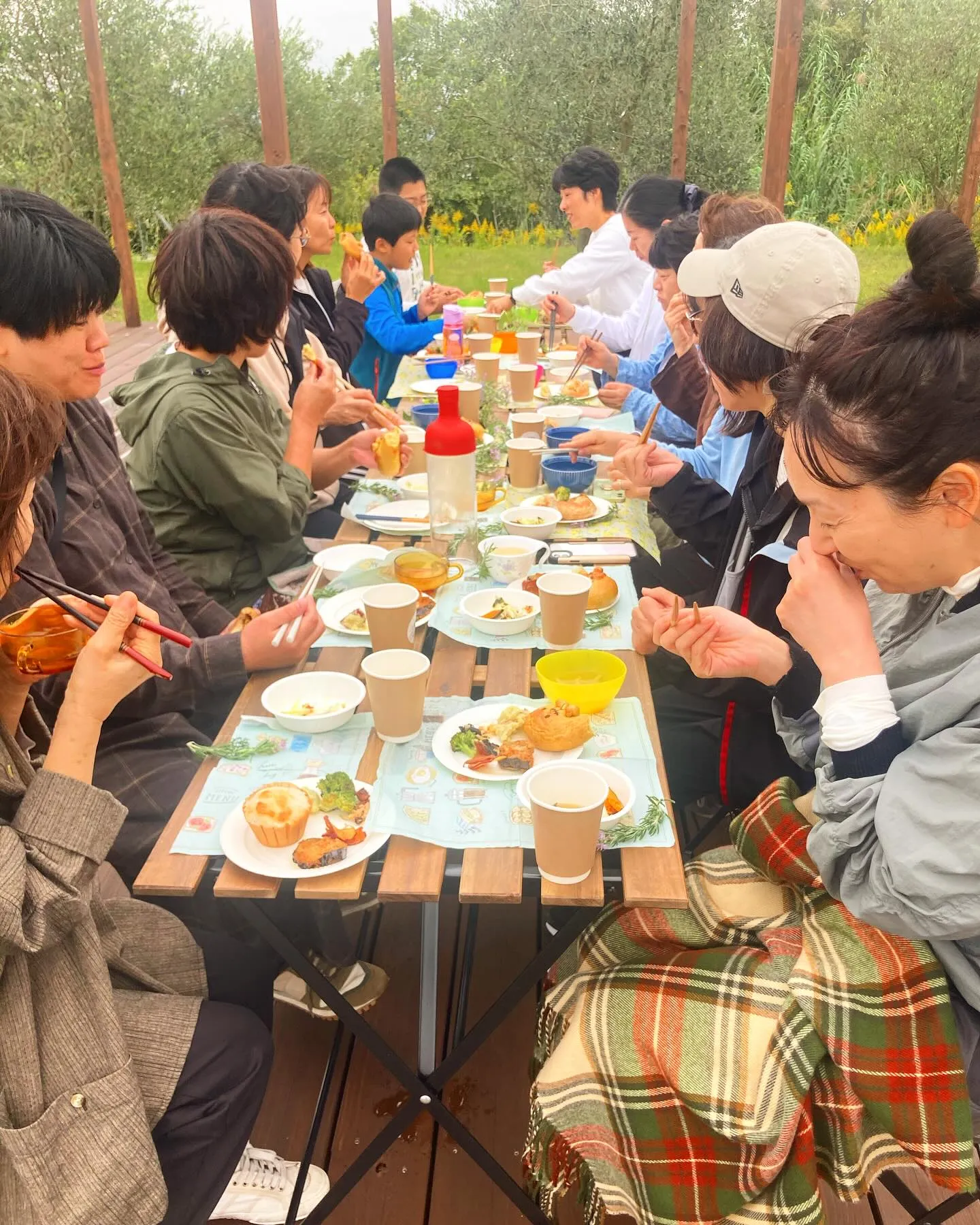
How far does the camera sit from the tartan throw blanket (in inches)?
48.6

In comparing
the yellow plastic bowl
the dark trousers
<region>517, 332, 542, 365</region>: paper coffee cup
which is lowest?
the dark trousers

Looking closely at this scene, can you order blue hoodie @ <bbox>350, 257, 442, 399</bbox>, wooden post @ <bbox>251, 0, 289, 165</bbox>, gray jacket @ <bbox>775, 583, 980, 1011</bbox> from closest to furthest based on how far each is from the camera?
gray jacket @ <bbox>775, 583, 980, 1011</bbox> < blue hoodie @ <bbox>350, 257, 442, 399</bbox> < wooden post @ <bbox>251, 0, 289, 165</bbox>

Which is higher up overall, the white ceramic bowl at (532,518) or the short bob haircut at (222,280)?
the short bob haircut at (222,280)

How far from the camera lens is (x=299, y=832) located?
1.35m

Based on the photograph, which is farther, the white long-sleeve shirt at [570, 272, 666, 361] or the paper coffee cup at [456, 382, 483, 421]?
the white long-sleeve shirt at [570, 272, 666, 361]

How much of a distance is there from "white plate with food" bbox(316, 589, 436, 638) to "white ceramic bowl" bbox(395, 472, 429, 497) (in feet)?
2.43

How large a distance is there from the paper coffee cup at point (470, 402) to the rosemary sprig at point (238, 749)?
1952 millimetres

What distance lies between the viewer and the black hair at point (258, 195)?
3.28 m

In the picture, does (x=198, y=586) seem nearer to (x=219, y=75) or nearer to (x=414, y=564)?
(x=414, y=564)

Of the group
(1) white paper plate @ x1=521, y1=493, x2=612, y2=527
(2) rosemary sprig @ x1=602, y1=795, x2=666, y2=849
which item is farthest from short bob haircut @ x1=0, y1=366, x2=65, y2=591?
(1) white paper plate @ x1=521, y1=493, x2=612, y2=527

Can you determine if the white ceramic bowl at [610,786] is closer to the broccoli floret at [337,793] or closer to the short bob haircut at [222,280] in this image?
the broccoli floret at [337,793]

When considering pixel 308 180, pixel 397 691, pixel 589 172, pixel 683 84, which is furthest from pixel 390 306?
pixel 683 84

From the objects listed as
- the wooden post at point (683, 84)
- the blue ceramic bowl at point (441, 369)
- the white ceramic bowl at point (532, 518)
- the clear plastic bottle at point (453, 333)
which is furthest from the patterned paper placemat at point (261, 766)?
the wooden post at point (683, 84)

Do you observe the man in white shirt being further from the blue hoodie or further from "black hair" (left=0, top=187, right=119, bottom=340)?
"black hair" (left=0, top=187, right=119, bottom=340)
